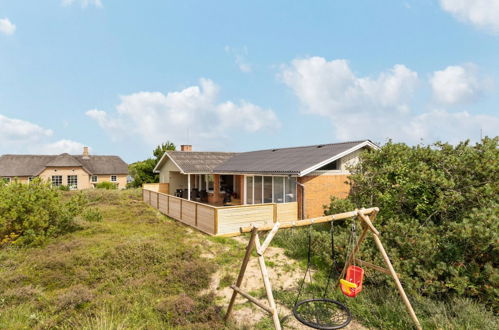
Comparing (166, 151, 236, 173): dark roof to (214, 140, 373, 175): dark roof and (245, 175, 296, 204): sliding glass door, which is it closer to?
(214, 140, 373, 175): dark roof

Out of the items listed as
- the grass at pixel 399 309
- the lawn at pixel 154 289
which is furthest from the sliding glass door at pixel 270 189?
the grass at pixel 399 309

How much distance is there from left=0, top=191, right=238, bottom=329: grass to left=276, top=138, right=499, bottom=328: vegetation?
101 inches

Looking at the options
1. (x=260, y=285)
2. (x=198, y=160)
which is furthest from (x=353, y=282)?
(x=198, y=160)

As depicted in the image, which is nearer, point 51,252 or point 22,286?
point 22,286

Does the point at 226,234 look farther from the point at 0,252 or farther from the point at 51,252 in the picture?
the point at 0,252

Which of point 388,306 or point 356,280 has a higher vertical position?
point 356,280

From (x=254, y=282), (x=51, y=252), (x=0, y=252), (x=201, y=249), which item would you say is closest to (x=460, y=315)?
(x=254, y=282)

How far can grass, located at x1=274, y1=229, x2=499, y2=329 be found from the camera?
5625mm

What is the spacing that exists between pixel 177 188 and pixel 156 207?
6.02 m

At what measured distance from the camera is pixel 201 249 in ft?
35.7

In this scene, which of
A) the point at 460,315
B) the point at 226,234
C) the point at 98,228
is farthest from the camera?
the point at 98,228

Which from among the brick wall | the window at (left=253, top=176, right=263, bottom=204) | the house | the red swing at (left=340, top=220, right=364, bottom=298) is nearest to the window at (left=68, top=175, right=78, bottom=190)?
the house

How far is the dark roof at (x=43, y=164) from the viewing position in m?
41.4

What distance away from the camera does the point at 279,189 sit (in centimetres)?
1617
